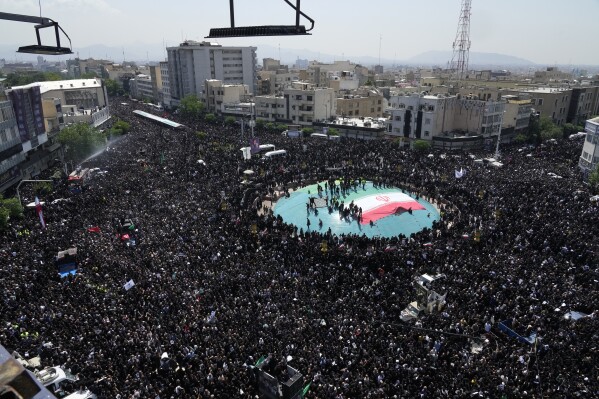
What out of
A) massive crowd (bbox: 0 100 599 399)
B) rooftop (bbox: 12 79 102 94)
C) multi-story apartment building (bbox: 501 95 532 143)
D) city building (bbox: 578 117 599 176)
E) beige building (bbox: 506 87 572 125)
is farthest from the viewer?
rooftop (bbox: 12 79 102 94)

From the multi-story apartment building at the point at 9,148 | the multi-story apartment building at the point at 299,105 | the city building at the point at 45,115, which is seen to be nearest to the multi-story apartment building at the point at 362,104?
the multi-story apartment building at the point at 299,105

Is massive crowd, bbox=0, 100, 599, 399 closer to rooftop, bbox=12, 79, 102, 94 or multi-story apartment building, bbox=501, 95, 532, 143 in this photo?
multi-story apartment building, bbox=501, 95, 532, 143

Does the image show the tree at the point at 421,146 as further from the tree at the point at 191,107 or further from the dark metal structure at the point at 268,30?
the dark metal structure at the point at 268,30

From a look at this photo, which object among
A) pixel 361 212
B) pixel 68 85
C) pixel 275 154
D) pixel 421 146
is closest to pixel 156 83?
pixel 68 85

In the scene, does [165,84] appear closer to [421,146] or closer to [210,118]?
[210,118]

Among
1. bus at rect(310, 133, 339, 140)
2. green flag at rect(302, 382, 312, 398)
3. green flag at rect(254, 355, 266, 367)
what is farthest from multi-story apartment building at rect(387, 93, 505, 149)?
green flag at rect(302, 382, 312, 398)

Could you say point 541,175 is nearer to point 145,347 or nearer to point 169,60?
point 145,347

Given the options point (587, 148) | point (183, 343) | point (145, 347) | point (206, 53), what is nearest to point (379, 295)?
point (183, 343)
